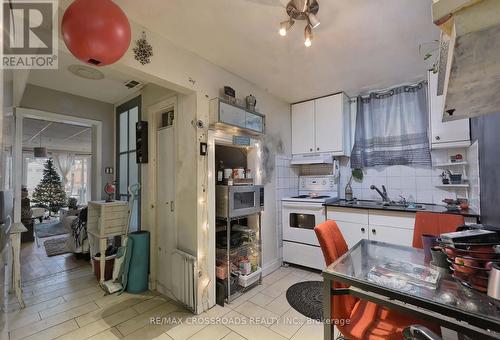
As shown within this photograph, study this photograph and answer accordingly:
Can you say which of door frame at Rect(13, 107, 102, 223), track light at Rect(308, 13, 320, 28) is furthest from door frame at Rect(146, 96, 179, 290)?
track light at Rect(308, 13, 320, 28)

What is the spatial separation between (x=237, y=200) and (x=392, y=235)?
1.75 m

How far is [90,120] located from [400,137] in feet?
14.6

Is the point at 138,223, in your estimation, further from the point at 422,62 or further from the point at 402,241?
the point at 422,62

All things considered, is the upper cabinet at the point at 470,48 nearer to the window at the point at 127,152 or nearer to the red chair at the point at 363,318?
the red chair at the point at 363,318

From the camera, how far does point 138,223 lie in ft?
9.54

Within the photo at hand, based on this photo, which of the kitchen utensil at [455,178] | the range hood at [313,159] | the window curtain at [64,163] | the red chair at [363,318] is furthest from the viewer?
the window curtain at [64,163]

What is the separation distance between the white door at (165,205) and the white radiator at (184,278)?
164 millimetres

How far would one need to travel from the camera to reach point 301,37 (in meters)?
1.86

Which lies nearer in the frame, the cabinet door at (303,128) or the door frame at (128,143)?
the door frame at (128,143)

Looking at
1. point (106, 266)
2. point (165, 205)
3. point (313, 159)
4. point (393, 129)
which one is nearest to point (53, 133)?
point (106, 266)

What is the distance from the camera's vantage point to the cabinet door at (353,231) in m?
2.59

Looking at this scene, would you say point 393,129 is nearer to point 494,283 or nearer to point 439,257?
point 439,257

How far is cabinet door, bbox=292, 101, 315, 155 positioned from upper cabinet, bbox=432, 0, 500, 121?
2.45 meters

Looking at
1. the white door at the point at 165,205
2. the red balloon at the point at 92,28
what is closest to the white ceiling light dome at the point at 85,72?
the white door at the point at 165,205
